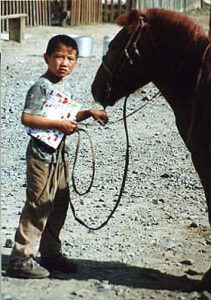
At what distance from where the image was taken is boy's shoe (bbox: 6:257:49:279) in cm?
501

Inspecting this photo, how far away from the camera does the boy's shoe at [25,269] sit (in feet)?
16.4

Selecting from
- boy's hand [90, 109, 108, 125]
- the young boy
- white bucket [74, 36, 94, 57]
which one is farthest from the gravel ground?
white bucket [74, 36, 94, 57]

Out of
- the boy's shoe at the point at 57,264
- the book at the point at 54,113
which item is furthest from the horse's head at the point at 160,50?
the boy's shoe at the point at 57,264

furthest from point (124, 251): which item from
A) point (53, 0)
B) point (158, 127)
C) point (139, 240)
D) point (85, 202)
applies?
point (53, 0)

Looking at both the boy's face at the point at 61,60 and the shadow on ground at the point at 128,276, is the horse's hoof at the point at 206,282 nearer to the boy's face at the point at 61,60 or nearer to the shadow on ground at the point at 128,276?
the shadow on ground at the point at 128,276

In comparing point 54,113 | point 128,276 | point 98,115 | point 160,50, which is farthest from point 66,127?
point 128,276

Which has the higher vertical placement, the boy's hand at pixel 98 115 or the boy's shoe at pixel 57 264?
the boy's hand at pixel 98 115

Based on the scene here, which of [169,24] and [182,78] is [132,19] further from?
[182,78]

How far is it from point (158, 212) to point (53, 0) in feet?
55.4

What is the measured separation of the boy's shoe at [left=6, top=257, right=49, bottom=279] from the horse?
94 centimetres

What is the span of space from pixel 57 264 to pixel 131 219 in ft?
4.40

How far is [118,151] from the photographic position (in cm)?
880

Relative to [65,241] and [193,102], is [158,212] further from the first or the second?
[193,102]

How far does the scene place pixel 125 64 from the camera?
195 inches
